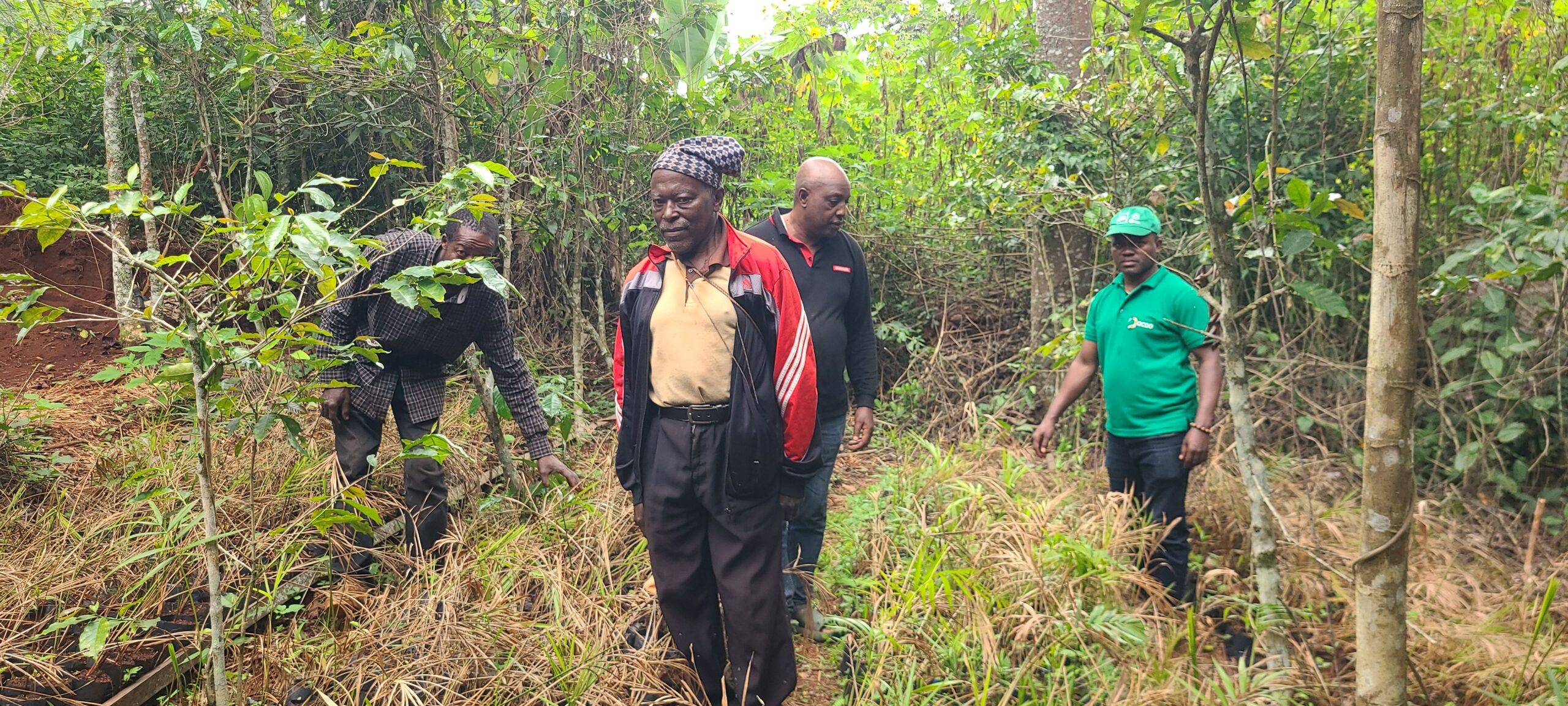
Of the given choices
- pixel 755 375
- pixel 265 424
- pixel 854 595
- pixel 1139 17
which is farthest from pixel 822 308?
pixel 265 424

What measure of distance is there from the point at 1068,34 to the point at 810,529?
14.2 feet

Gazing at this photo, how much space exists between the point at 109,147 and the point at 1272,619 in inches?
296

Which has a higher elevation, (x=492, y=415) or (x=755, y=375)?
(x=755, y=375)

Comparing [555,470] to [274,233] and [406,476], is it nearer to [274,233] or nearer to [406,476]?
[406,476]

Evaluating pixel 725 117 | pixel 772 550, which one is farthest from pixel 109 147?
pixel 772 550

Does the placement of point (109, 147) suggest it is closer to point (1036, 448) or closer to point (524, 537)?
point (524, 537)

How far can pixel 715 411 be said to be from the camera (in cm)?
263

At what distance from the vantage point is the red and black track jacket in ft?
8.61

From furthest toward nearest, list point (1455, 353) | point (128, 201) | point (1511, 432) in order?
point (1455, 353)
point (1511, 432)
point (128, 201)

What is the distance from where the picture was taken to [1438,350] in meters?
5.00

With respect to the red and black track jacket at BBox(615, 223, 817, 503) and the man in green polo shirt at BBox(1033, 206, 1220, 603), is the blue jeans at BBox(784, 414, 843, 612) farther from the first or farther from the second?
the man in green polo shirt at BBox(1033, 206, 1220, 603)

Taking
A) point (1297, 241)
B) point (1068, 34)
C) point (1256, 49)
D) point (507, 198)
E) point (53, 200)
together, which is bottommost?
point (1297, 241)

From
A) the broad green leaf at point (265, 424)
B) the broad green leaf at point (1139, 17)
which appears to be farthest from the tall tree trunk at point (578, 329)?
the broad green leaf at point (1139, 17)

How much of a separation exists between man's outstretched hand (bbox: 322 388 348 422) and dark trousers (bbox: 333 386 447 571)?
0.06 metres
